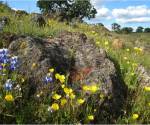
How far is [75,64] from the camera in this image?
19.0 ft

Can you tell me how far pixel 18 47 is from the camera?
5.55 metres

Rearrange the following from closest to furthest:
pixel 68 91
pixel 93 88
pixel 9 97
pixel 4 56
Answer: pixel 9 97 < pixel 68 91 < pixel 93 88 < pixel 4 56

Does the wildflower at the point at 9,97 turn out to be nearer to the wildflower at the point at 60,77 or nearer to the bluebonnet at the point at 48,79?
the bluebonnet at the point at 48,79

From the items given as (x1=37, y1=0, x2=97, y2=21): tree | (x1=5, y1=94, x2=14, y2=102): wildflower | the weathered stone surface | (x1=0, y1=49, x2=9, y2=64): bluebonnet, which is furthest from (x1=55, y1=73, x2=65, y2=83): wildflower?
(x1=37, y1=0, x2=97, y2=21): tree

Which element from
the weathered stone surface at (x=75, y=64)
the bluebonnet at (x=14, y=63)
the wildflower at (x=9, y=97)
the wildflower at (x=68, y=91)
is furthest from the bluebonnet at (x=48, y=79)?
the wildflower at (x=9, y=97)

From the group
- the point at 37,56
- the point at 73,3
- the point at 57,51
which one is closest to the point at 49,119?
the point at 37,56

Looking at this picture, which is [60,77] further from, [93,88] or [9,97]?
[9,97]

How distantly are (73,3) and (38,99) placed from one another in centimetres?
3694

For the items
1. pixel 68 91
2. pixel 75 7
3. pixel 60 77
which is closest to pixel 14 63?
pixel 60 77

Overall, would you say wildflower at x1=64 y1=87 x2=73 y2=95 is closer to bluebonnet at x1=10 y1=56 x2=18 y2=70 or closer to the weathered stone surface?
the weathered stone surface

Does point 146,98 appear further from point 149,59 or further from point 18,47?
point 149,59

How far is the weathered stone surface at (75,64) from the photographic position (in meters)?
5.18

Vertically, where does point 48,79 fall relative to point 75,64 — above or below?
below

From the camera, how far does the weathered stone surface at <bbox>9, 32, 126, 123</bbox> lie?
5.18 metres
